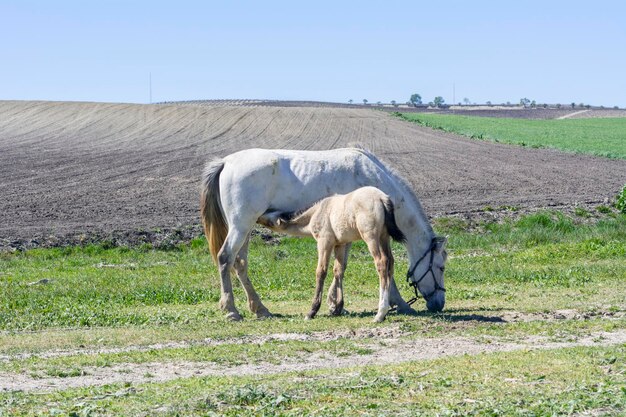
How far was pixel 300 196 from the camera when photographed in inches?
584

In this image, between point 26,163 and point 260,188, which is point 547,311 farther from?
point 26,163

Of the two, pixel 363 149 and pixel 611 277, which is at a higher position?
pixel 363 149

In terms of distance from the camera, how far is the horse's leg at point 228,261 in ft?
47.8

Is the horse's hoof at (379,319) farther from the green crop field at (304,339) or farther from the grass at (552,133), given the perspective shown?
the grass at (552,133)

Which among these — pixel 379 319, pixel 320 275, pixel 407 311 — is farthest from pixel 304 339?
pixel 407 311

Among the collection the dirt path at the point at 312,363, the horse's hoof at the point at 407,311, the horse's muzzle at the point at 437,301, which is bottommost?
the horse's hoof at the point at 407,311

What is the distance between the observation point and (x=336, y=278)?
1438 cm

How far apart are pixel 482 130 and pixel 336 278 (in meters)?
56.7

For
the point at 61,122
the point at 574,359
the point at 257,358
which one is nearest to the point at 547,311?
the point at 574,359

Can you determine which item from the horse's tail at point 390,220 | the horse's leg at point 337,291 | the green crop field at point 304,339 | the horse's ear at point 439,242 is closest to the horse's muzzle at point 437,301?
the green crop field at point 304,339

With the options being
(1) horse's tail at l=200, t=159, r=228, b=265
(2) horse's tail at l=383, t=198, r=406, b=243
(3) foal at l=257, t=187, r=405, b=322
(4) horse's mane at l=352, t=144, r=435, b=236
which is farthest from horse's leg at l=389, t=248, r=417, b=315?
(1) horse's tail at l=200, t=159, r=228, b=265

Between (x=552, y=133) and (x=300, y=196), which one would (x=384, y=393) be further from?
(x=552, y=133)

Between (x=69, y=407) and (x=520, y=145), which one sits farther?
(x=520, y=145)

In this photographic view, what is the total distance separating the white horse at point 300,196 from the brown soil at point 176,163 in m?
10.2
